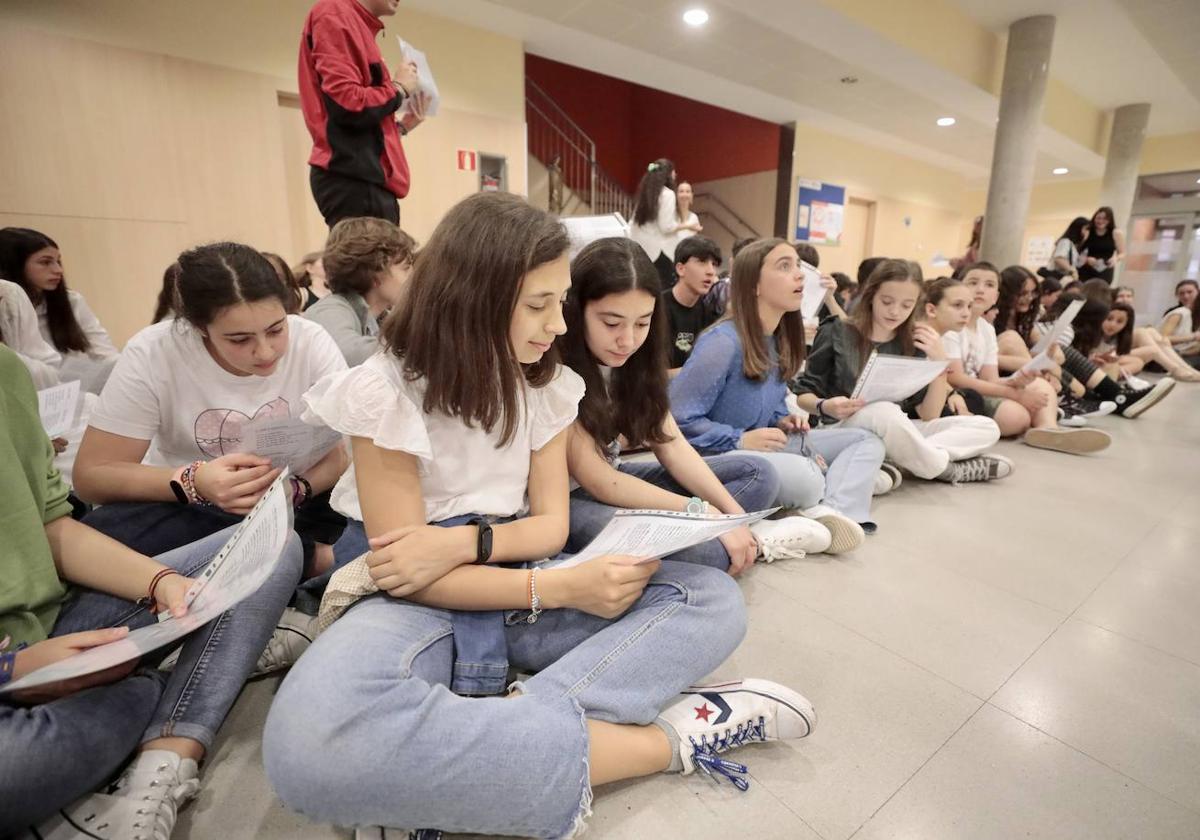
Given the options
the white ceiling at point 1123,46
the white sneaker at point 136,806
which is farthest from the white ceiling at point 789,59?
the white sneaker at point 136,806

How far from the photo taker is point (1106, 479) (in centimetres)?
237

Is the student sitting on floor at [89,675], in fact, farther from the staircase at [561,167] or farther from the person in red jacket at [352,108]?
the staircase at [561,167]

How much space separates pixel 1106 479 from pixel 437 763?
281 centimetres

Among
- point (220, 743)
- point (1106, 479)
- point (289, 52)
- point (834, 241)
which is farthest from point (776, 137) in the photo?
point (220, 743)

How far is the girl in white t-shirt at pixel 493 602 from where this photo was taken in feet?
2.39

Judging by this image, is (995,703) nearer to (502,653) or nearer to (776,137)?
(502,653)

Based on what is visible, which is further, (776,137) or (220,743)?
(776,137)

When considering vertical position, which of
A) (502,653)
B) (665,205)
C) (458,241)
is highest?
(665,205)

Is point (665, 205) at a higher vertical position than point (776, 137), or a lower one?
lower

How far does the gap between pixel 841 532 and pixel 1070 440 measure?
1.82 metres

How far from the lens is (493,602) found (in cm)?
92

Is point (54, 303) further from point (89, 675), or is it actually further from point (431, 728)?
point (431, 728)

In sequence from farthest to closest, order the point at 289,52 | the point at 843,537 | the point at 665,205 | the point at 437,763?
the point at 289,52 → the point at 665,205 → the point at 843,537 → the point at 437,763

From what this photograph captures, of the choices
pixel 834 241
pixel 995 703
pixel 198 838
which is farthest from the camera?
pixel 834 241
